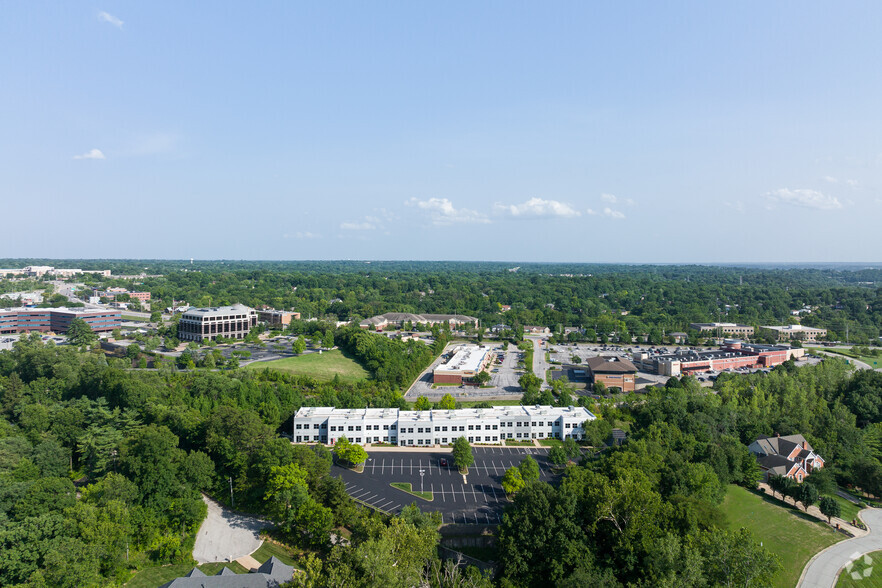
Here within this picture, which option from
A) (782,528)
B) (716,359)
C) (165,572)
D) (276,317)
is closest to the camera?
(165,572)

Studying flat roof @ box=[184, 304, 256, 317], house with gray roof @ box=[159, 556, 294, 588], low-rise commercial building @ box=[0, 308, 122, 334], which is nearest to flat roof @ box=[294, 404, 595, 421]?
house with gray roof @ box=[159, 556, 294, 588]

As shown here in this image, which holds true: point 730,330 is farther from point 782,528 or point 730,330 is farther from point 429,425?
point 429,425

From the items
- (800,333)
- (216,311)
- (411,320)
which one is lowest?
(800,333)

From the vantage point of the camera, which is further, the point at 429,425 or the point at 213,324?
the point at 213,324

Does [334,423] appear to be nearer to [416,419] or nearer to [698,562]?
[416,419]

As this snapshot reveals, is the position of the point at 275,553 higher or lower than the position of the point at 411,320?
lower

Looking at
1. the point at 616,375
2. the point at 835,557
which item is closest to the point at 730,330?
the point at 616,375

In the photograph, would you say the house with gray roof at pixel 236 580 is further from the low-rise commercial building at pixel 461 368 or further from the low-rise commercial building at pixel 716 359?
the low-rise commercial building at pixel 716 359
